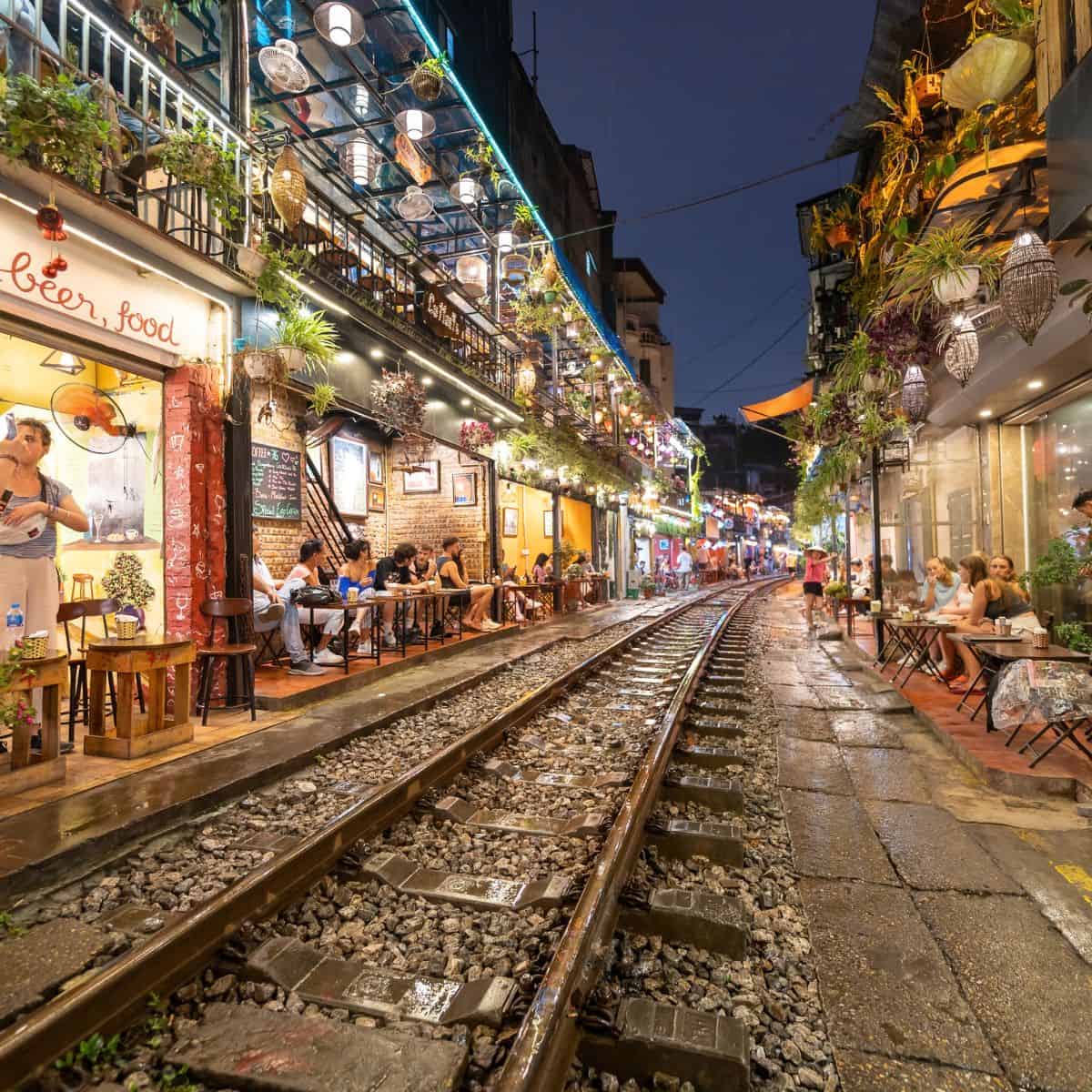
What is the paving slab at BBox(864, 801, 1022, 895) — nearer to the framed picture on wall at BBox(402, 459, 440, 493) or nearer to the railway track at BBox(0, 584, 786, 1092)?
the railway track at BBox(0, 584, 786, 1092)

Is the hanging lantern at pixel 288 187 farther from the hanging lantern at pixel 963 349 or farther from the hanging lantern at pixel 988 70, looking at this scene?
the hanging lantern at pixel 963 349

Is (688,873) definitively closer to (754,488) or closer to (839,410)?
(839,410)

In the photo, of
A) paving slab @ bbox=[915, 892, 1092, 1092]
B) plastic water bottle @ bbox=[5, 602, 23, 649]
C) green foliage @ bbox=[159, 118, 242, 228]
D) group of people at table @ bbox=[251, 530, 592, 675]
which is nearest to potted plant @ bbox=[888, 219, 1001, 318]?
paving slab @ bbox=[915, 892, 1092, 1092]

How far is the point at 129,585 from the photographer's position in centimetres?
677

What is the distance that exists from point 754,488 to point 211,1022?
71.8m

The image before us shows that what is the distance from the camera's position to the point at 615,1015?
2105mm

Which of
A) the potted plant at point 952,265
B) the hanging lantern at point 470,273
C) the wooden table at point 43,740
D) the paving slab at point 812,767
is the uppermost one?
the hanging lantern at point 470,273

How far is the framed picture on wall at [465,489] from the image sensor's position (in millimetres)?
14398

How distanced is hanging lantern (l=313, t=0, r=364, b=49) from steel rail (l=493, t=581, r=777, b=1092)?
28.1ft

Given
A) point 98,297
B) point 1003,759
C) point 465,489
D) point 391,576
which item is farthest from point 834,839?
point 465,489

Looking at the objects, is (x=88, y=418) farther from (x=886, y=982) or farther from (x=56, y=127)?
(x=886, y=982)

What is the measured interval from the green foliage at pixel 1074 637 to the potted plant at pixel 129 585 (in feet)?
31.1

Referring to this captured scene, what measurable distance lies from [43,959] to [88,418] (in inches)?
255

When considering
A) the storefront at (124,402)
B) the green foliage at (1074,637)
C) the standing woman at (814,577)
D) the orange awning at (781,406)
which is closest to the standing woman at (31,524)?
the storefront at (124,402)
